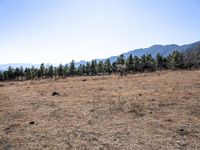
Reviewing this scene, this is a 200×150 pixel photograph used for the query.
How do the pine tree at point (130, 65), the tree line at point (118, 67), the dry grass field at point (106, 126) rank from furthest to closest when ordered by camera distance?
the pine tree at point (130, 65), the tree line at point (118, 67), the dry grass field at point (106, 126)

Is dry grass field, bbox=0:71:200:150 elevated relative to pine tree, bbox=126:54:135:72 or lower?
lower

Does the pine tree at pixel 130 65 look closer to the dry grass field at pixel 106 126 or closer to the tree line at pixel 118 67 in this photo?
the tree line at pixel 118 67

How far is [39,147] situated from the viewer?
35.1 feet

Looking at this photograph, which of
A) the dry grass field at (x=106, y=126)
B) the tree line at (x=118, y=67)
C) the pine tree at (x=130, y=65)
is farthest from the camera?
the pine tree at (x=130, y=65)

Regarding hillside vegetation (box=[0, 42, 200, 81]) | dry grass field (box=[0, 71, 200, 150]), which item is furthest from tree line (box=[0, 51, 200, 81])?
dry grass field (box=[0, 71, 200, 150])

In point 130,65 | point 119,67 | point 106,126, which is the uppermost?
point 130,65

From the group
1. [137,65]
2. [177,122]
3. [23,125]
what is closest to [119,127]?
[177,122]

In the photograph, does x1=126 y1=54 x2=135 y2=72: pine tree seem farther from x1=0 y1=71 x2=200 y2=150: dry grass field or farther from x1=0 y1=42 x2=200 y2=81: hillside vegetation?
x1=0 y1=71 x2=200 y2=150: dry grass field

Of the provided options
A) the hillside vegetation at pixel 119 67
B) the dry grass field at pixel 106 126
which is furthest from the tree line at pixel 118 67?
the dry grass field at pixel 106 126

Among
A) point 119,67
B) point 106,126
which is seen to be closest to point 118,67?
point 119,67

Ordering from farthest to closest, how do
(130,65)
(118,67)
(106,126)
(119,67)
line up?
(130,65)
(118,67)
(119,67)
(106,126)

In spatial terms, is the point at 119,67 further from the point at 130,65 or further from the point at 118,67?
the point at 130,65

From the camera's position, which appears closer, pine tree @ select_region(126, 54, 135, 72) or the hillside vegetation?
the hillside vegetation

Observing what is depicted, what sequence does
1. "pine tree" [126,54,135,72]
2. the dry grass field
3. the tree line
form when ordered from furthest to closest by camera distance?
"pine tree" [126,54,135,72] < the tree line < the dry grass field
